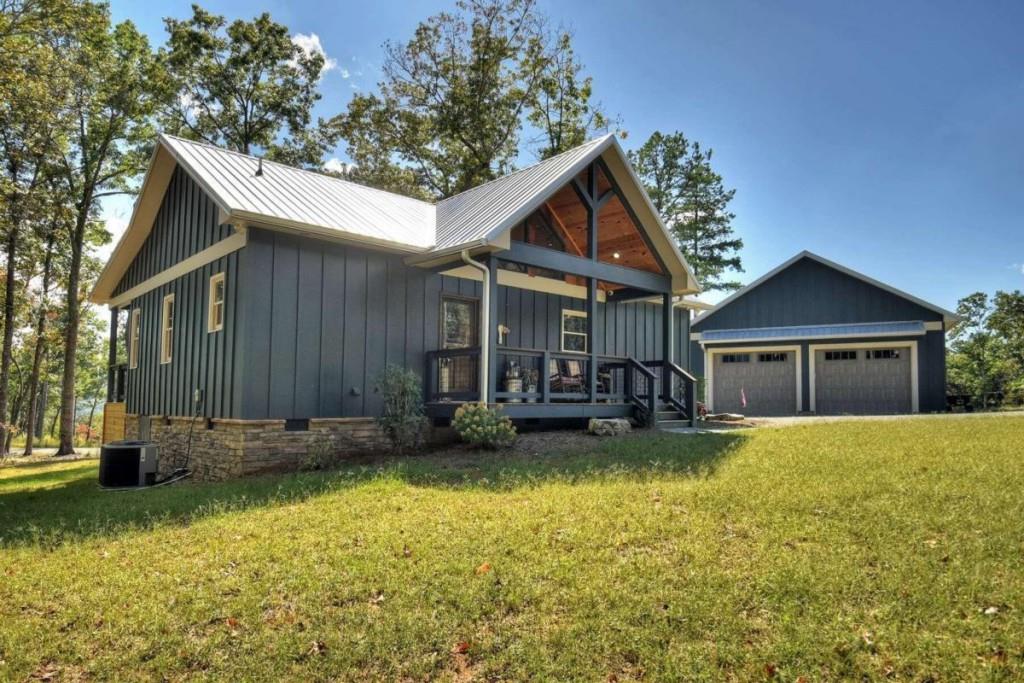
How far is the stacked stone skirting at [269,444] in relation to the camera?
9688 mm

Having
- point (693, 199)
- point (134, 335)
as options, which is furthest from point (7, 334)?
point (693, 199)

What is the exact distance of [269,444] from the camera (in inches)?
388

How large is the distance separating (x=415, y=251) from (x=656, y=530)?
7248 millimetres

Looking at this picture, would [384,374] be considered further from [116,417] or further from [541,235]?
[116,417]

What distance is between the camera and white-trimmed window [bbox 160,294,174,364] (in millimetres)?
13422

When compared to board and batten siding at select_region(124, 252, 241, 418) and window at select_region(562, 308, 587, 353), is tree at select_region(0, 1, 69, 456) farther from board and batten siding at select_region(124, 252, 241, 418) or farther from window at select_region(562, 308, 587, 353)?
window at select_region(562, 308, 587, 353)

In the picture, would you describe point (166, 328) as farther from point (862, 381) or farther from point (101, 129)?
point (862, 381)

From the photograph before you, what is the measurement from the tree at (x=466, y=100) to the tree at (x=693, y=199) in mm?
6415

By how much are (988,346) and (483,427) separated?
1319 inches

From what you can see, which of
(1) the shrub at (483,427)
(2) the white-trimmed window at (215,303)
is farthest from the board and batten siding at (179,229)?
(1) the shrub at (483,427)

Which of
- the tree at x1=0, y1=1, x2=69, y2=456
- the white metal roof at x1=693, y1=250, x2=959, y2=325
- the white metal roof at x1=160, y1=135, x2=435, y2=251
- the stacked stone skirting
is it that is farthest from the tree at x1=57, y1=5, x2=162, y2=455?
the white metal roof at x1=693, y1=250, x2=959, y2=325

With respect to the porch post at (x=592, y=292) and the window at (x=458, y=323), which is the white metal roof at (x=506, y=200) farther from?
the window at (x=458, y=323)

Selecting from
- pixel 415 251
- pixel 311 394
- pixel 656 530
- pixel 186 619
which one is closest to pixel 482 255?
pixel 415 251

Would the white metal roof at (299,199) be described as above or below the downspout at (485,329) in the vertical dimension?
above
